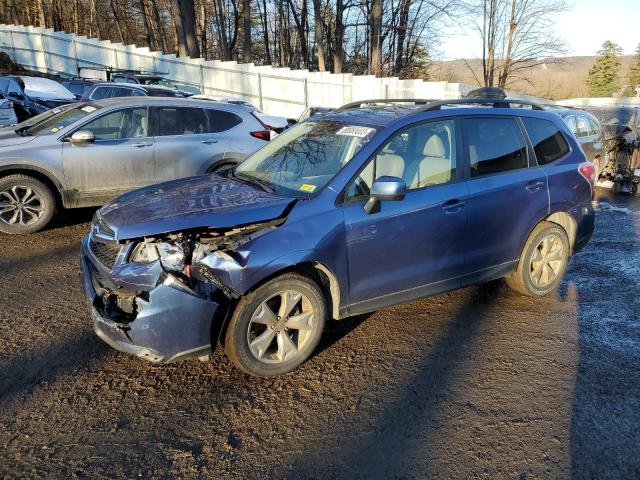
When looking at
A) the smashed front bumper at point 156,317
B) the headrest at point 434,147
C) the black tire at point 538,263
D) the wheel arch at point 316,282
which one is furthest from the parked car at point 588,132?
the smashed front bumper at point 156,317

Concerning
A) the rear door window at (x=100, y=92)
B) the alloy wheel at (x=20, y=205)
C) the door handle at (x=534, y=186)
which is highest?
the rear door window at (x=100, y=92)

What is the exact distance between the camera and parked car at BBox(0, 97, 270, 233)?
20.3 ft

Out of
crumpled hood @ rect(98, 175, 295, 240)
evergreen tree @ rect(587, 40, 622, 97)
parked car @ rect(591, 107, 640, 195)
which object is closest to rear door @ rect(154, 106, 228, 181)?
crumpled hood @ rect(98, 175, 295, 240)

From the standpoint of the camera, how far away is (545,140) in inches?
187

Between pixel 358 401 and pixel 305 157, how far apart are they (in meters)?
1.91

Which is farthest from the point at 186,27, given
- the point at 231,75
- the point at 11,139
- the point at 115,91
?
the point at 11,139

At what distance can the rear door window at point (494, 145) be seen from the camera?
4176 mm

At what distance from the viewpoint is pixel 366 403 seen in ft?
10.4

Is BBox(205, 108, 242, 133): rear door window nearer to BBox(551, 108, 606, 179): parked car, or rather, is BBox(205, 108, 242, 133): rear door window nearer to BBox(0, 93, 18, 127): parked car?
BBox(0, 93, 18, 127): parked car

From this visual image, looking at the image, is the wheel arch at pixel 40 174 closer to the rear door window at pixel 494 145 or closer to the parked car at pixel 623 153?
the rear door window at pixel 494 145

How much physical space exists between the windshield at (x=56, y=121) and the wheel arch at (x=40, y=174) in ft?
1.88

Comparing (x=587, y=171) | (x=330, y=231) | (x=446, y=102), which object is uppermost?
(x=446, y=102)

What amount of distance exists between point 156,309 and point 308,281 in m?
0.97

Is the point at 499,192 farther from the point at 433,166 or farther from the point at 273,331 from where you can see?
the point at 273,331
